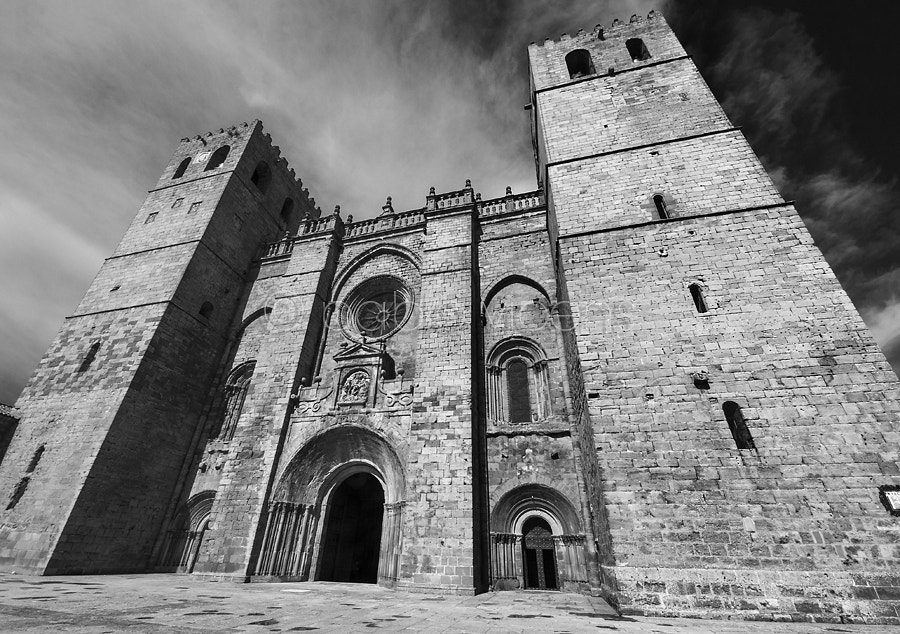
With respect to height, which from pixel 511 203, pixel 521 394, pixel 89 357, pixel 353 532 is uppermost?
pixel 511 203

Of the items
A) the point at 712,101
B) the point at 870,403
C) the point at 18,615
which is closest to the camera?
the point at 18,615

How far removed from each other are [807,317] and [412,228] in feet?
33.7

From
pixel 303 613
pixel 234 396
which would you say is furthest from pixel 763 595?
pixel 234 396

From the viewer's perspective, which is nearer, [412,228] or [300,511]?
[300,511]

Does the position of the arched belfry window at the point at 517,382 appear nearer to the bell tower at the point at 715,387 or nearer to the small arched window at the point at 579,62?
the bell tower at the point at 715,387

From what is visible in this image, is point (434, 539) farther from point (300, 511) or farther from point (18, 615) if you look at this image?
point (18, 615)

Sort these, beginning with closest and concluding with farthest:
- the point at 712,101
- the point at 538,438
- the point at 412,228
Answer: the point at 538,438, the point at 712,101, the point at 412,228

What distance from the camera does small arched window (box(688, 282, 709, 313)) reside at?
23.8 ft

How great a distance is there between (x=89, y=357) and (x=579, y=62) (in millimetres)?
18341

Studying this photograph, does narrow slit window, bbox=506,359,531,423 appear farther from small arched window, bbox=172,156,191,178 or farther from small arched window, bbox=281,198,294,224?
small arched window, bbox=172,156,191,178

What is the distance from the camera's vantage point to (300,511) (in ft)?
30.8

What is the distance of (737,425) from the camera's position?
245 inches

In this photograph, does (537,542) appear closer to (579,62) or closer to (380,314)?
(380,314)

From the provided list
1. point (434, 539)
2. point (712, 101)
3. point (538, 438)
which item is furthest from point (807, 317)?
point (434, 539)
